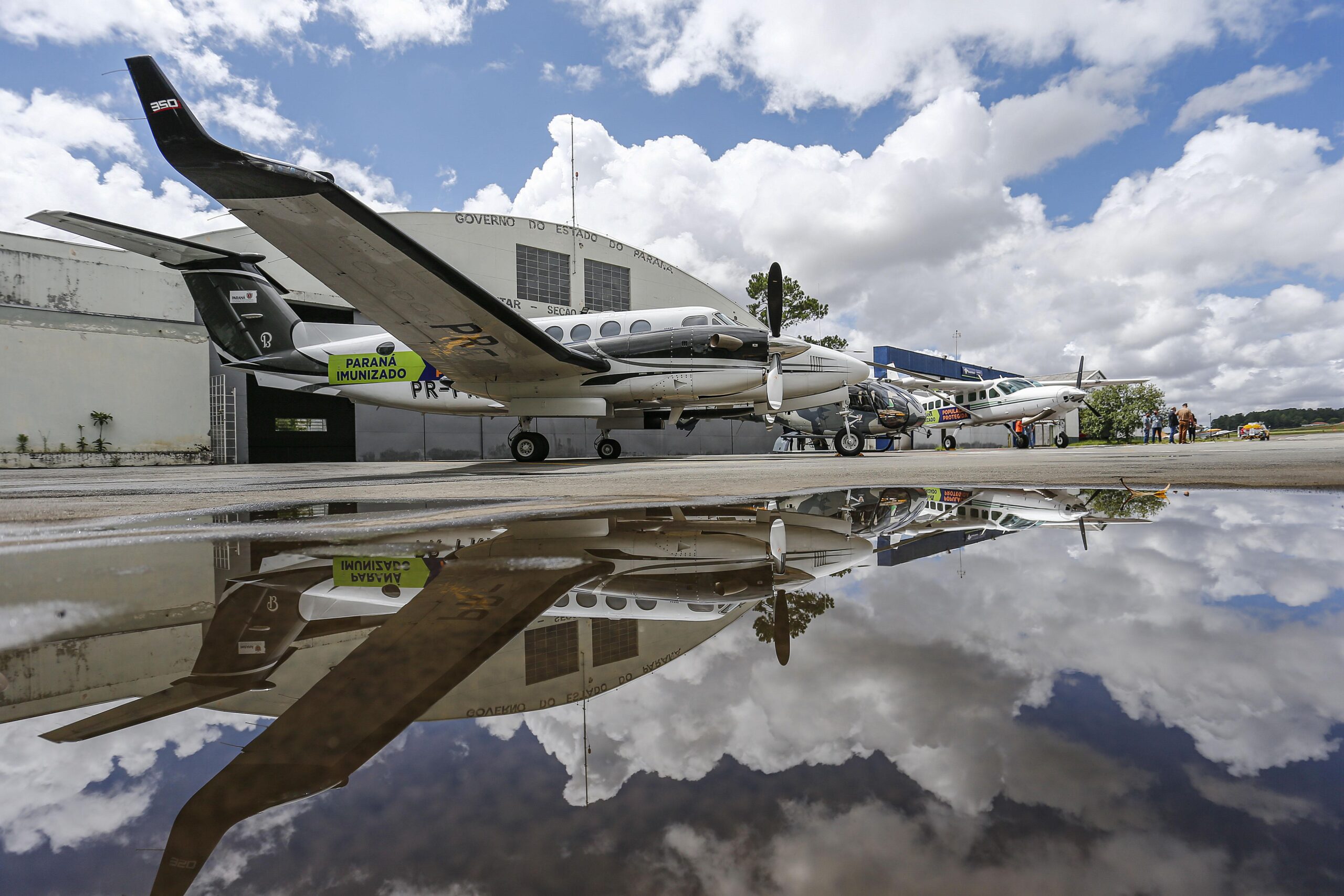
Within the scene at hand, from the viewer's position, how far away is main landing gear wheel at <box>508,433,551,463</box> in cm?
1092

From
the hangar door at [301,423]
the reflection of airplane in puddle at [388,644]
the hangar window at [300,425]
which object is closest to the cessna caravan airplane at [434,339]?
the hangar door at [301,423]

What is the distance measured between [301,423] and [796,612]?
18709 mm

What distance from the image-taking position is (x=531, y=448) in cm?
1104

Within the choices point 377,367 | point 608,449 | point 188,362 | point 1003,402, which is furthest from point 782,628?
point 1003,402

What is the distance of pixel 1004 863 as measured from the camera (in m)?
0.38

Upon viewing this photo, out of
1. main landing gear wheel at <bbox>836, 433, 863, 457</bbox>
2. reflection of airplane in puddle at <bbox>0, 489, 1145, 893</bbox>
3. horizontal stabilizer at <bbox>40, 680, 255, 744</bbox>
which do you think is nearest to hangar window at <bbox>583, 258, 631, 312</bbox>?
main landing gear wheel at <bbox>836, 433, 863, 457</bbox>

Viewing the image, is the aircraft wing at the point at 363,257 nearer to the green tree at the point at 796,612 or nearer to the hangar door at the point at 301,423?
the green tree at the point at 796,612

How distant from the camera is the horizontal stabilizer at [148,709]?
1.91ft

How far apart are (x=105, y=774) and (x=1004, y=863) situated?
2.31ft

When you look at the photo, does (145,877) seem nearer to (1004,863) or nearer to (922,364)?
(1004,863)

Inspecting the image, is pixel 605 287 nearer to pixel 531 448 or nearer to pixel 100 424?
pixel 531 448

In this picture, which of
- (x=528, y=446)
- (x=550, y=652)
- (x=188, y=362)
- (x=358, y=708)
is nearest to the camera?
(x=358, y=708)

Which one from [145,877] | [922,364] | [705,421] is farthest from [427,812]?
[922,364]

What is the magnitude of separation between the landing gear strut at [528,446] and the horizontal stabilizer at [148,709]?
33.6ft
